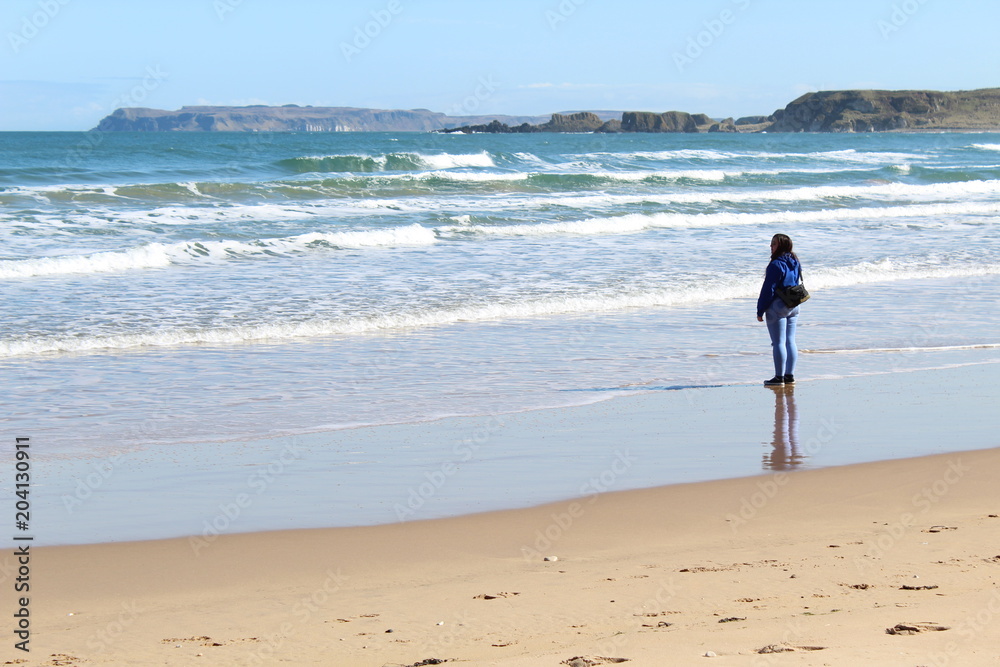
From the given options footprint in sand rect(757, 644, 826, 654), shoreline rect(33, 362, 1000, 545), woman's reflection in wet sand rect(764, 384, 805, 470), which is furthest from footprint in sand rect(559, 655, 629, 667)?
woman's reflection in wet sand rect(764, 384, 805, 470)

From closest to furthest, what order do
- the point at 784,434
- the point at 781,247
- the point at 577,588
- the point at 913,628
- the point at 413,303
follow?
the point at 913,628 → the point at 577,588 → the point at 784,434 → the point at 781,247 → the point at 413,303

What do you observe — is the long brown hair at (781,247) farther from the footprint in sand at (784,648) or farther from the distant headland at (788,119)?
the distant headland at (788,119)

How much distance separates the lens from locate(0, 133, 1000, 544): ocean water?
8203 mm

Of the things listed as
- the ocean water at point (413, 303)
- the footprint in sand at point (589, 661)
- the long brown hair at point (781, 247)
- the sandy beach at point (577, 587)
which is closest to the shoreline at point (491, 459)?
the sandy beach at point (577, 587)

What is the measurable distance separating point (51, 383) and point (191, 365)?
4.07 feet

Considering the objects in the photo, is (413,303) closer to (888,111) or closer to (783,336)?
(783,336)

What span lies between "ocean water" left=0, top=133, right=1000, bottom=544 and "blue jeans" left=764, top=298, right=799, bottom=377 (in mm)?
391

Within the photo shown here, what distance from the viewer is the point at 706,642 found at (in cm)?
346

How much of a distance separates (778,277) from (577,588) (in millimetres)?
5365

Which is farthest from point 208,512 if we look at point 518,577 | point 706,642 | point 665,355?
point 665,355

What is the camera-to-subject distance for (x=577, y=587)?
4.18 metres

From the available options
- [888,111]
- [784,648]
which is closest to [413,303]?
[784,648]

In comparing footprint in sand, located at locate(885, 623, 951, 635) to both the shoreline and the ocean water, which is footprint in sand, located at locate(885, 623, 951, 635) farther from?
the ocean water

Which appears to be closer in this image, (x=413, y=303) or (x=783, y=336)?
(x=783, y=336)
